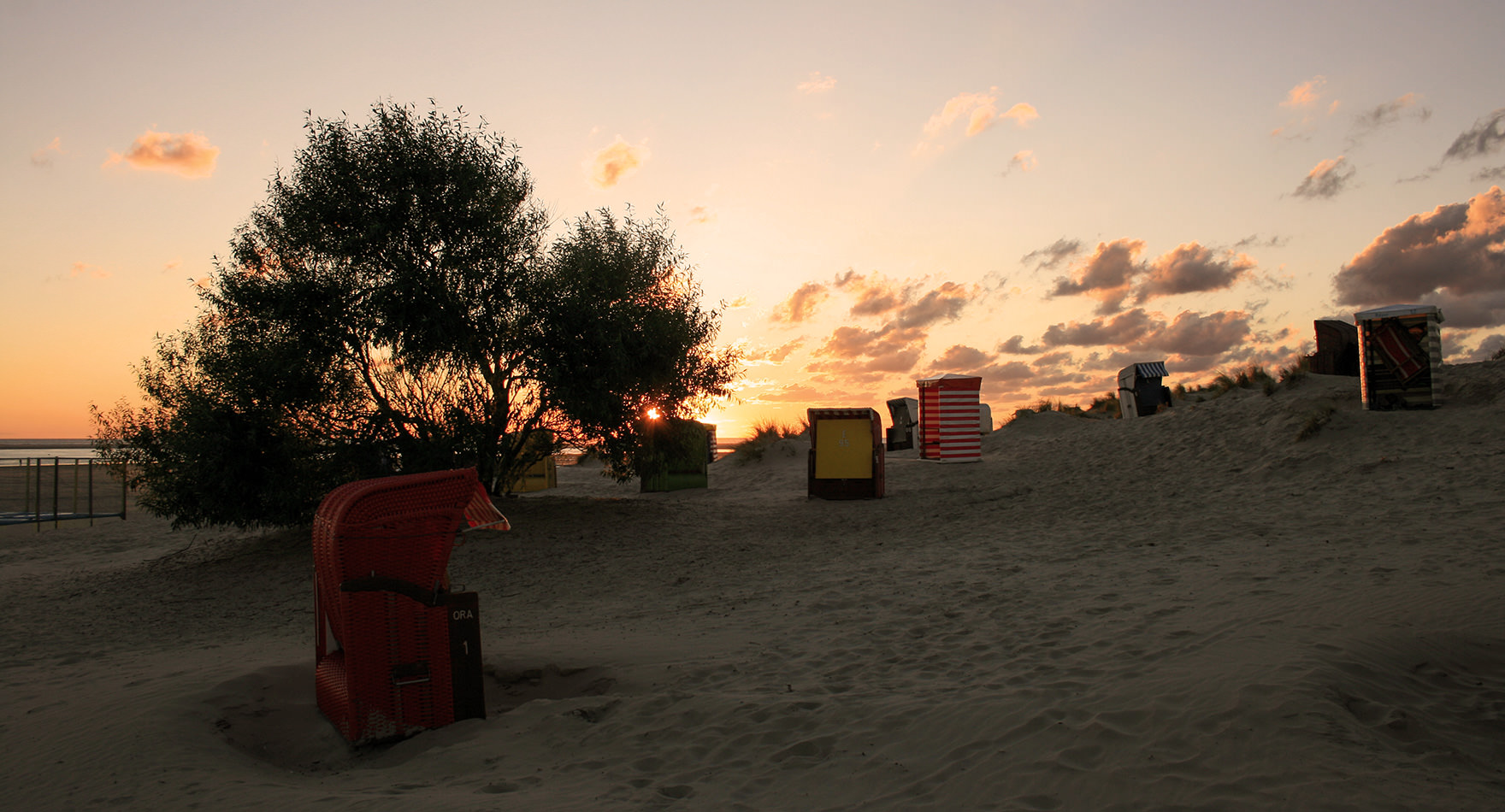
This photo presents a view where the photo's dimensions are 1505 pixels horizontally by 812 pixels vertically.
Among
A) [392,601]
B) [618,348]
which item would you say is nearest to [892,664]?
[392,601]

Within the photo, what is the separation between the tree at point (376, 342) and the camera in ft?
42.6

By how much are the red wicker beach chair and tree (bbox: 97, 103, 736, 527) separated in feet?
27.0

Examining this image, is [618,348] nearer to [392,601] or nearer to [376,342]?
[376,342]

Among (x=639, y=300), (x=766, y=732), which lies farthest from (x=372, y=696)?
(x=639, y=300)

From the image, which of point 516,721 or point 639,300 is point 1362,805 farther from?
point 639,300

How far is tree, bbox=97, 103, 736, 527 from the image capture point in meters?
13.0

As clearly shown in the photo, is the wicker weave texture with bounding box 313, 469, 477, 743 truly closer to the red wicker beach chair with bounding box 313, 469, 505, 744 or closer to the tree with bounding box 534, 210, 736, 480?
the red wicker beach chair with bounding box 313, 469, 505, 744

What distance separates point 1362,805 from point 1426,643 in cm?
277

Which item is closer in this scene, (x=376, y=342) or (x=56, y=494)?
(x=376, y=342)

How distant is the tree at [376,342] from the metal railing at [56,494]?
128 inches

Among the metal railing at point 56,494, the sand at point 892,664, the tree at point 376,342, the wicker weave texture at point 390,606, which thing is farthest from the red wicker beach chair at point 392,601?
the metal railing at point 56,494

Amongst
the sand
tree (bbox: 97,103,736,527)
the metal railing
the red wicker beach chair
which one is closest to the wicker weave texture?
the red wicker beach chair

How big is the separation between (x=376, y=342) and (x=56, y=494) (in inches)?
483

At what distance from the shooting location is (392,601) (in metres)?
5.32
